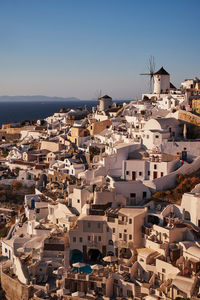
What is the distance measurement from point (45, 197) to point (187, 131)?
13.7 meters

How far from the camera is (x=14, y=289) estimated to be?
2664 centimetres

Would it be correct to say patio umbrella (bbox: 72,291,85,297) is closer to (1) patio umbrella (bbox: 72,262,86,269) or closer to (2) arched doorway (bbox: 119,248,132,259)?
(1) patio umbrella (bbox: 72,262,86,269)

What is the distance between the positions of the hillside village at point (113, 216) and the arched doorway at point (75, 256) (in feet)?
0.22

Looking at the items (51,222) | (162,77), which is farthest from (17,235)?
(162,77)

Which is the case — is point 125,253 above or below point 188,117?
below

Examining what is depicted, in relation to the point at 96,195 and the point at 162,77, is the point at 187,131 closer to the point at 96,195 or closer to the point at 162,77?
the point at 96,195

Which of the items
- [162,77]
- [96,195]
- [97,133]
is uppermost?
[162,77]

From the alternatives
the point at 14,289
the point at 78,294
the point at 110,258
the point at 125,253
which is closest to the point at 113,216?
the point at 125,253

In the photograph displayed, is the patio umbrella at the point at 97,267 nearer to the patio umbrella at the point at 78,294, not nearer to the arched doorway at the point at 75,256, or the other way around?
the patio umbrella at the point at 78,294

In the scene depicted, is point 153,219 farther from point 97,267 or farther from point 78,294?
point 78,294

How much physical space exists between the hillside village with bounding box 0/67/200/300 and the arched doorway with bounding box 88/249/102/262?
0.22 feet

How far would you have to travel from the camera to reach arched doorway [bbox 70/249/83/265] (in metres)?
27.5

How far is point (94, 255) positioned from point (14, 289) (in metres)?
5.59

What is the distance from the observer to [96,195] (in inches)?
1156
